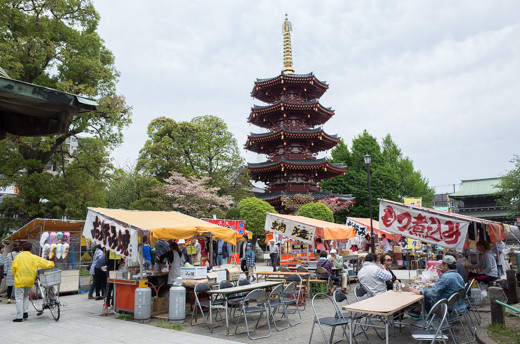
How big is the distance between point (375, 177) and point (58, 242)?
112 ft

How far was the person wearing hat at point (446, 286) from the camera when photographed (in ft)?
21.7

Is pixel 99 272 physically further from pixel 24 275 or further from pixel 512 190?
pixel 512 190

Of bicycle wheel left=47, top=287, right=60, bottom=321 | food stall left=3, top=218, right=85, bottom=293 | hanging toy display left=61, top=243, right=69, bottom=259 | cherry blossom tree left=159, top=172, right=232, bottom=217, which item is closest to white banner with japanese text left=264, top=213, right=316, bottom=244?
food stall left=3, top=218, right=85, bottom=293

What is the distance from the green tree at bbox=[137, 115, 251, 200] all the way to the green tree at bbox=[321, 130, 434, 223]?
11.7 m

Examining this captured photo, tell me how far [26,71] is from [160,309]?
14735 mm

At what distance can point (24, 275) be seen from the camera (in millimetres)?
8828

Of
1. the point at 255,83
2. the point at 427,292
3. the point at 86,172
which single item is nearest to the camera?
the point at 427,292

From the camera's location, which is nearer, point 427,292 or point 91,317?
point 427,292

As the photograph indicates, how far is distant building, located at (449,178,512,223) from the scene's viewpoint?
173 ft

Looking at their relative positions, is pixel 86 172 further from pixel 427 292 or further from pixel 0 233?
pixel 427 292

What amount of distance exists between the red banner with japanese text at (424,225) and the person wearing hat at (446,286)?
2370mm

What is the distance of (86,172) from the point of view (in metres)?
20.0

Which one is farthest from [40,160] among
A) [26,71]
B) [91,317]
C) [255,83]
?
[255,83]

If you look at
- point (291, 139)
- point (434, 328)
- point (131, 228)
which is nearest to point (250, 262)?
point (131, 228)
